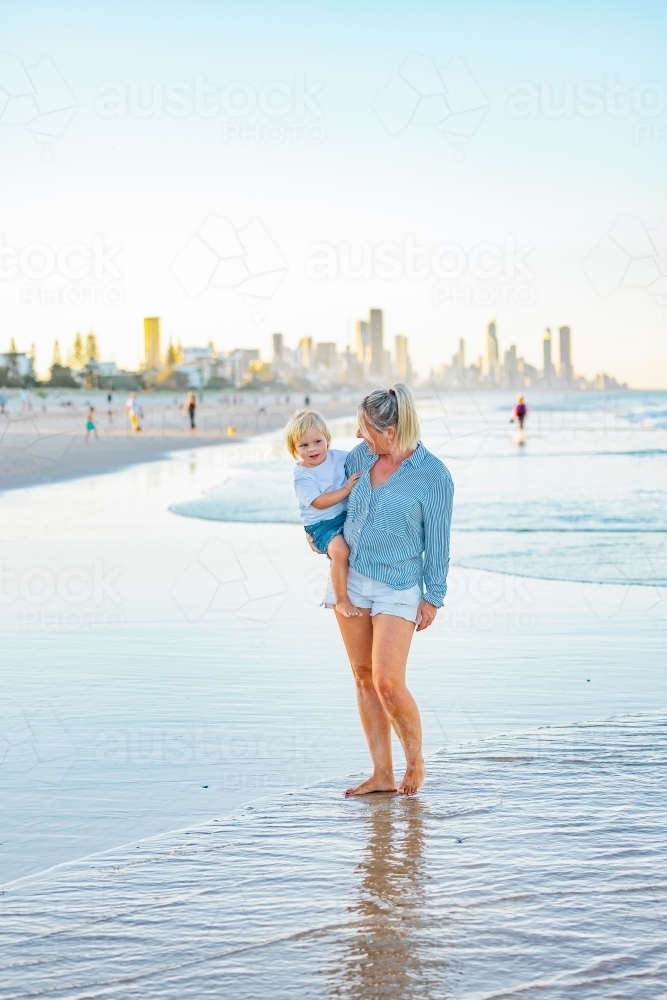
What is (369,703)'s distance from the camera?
5.05 meters

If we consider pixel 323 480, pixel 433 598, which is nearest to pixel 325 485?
pixel 323 480

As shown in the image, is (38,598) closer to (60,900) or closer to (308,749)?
(308,749)

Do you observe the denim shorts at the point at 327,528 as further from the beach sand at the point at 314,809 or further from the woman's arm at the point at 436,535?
the beach sand at the point at 314,809

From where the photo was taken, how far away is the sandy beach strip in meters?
26.7

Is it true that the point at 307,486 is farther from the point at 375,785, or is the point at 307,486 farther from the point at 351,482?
the point at 375,785

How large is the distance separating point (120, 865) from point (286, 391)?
182m

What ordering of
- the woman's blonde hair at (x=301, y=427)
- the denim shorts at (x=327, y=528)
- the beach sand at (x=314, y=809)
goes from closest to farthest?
the beach sand at (x=314, y=809) < the woman's blonde hair at (x=301, y=427) < the denim shorts at (x=327, y=528)

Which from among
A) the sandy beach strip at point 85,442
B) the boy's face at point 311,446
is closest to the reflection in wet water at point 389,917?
the boy's face at point 311,446

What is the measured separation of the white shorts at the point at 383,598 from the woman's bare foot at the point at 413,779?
2.06 ft

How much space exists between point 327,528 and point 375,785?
3.59 ft

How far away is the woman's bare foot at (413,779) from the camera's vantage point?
16.1ft

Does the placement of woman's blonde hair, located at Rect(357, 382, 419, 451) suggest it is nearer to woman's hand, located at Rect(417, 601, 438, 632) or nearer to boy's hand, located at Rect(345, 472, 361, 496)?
boy's hand, located at Rect(345, 472, 361, 496)

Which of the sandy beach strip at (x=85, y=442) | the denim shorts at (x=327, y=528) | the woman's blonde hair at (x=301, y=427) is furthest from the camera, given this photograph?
the sandy beach strip at (x=85, y=442)

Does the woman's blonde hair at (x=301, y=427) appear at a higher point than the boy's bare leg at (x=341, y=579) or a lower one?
higher
